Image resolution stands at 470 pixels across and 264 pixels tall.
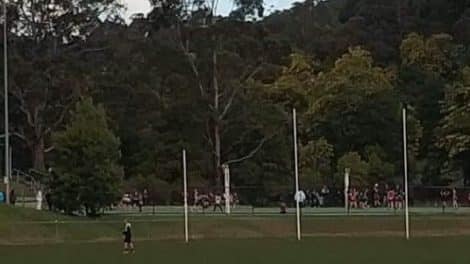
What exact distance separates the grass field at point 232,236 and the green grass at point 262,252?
0.11ft

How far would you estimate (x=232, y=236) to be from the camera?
182 ft

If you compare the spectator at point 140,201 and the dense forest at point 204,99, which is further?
the dense forest at point 204,99

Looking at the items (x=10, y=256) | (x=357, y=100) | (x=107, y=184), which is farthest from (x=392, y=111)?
(x=10, y=256)

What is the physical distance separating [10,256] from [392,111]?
164 feet

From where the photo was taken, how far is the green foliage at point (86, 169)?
59.0 meters

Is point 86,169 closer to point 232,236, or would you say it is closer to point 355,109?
point 232,236

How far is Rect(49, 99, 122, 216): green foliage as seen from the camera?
5900 cm

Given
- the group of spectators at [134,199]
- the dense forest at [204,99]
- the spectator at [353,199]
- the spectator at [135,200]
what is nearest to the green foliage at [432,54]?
the dense forest at [204,99]

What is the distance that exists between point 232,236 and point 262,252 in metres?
15.1

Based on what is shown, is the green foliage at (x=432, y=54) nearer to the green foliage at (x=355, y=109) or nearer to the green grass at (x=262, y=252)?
the green foliage at (x=355, y=109)

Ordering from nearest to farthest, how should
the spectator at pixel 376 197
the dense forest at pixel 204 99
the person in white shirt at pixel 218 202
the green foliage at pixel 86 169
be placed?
1. the green foliage at pixel 86 169
2. the person in white shirt at pixel 218 202
3. the spectator at pixel 376 197
4. the dense forest at pixel 204 99

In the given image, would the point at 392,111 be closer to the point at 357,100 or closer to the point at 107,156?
the point at 357,100

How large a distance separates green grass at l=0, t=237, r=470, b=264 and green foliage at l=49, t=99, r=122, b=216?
914 cm

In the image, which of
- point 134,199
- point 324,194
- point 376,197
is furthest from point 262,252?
point 324,194
